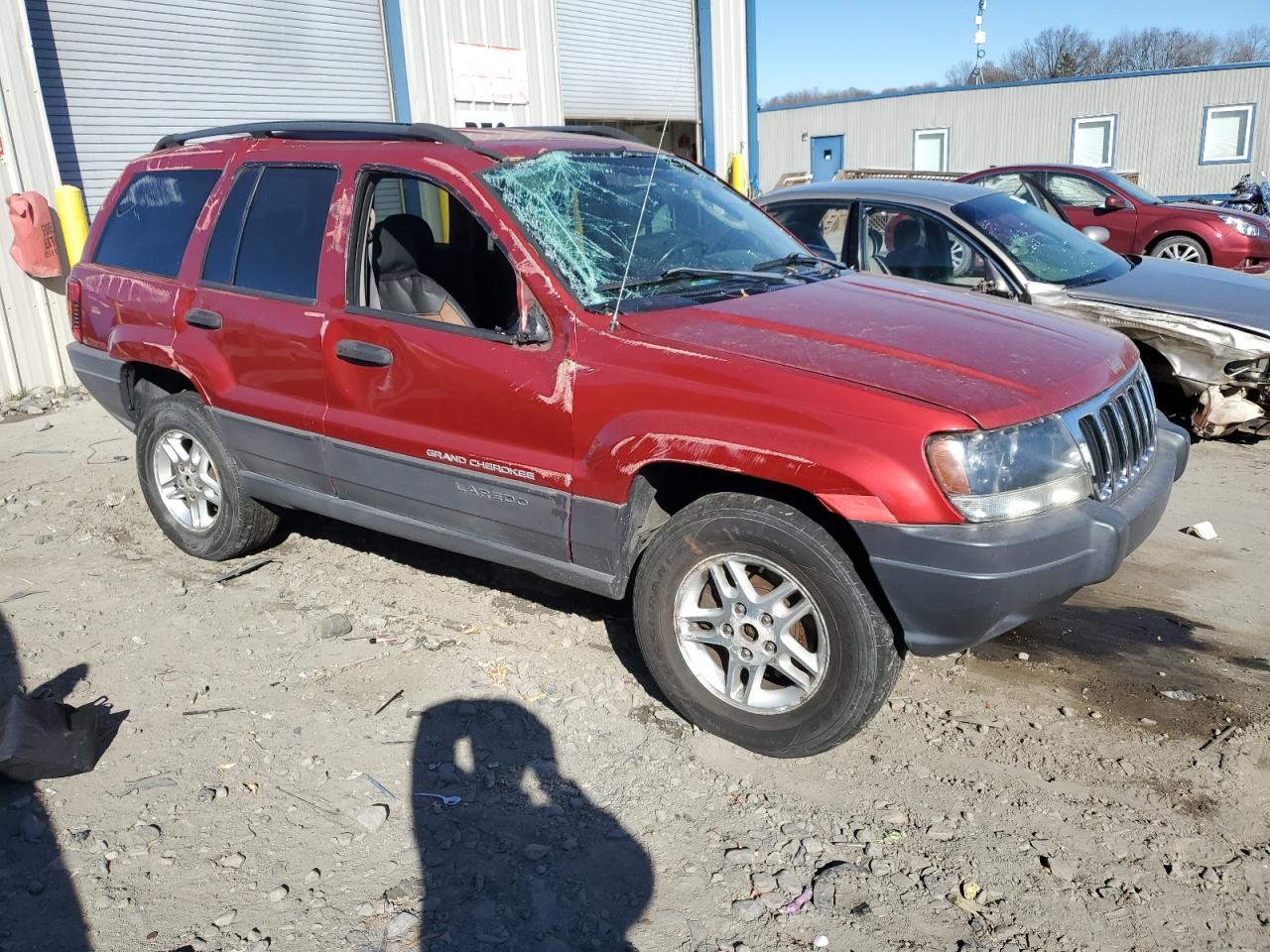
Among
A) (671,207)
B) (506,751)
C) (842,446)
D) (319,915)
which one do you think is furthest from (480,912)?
(671,207)

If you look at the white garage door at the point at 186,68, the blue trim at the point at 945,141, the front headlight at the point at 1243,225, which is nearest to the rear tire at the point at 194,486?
the white garage door at the point at 186,68

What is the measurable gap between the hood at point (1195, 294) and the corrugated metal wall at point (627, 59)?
825 centimetres

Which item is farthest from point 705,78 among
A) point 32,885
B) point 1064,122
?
point 1064,122

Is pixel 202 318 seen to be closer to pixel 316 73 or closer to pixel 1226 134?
pixel 316 73

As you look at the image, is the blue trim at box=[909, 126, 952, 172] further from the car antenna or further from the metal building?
the car antenna

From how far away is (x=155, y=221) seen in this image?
493 cm

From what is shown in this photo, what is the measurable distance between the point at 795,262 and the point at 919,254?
8.67 feet

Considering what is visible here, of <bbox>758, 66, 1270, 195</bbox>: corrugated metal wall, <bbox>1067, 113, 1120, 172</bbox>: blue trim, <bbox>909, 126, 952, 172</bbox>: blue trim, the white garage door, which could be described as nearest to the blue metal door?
<bbox>758, 66, 1270, 195</bbox>: corrugated metal wall

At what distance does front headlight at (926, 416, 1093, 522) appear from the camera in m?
2.84

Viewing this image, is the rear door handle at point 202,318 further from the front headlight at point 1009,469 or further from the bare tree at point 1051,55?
the bare tree at point 1051,55

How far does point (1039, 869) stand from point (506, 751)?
1.66m

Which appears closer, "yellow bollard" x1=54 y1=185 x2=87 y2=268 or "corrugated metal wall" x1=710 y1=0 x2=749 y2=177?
"yellow bollard" x1=54 y1=185 x2=87 y2=268

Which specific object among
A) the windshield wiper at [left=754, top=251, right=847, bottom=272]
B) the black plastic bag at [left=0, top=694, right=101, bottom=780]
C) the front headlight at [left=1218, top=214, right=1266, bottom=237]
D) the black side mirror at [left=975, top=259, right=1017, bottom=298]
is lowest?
the black plastic bag at [left=0, top=694, right=101, bottom=780]

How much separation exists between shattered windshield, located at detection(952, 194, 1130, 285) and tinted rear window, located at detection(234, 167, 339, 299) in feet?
13.5
